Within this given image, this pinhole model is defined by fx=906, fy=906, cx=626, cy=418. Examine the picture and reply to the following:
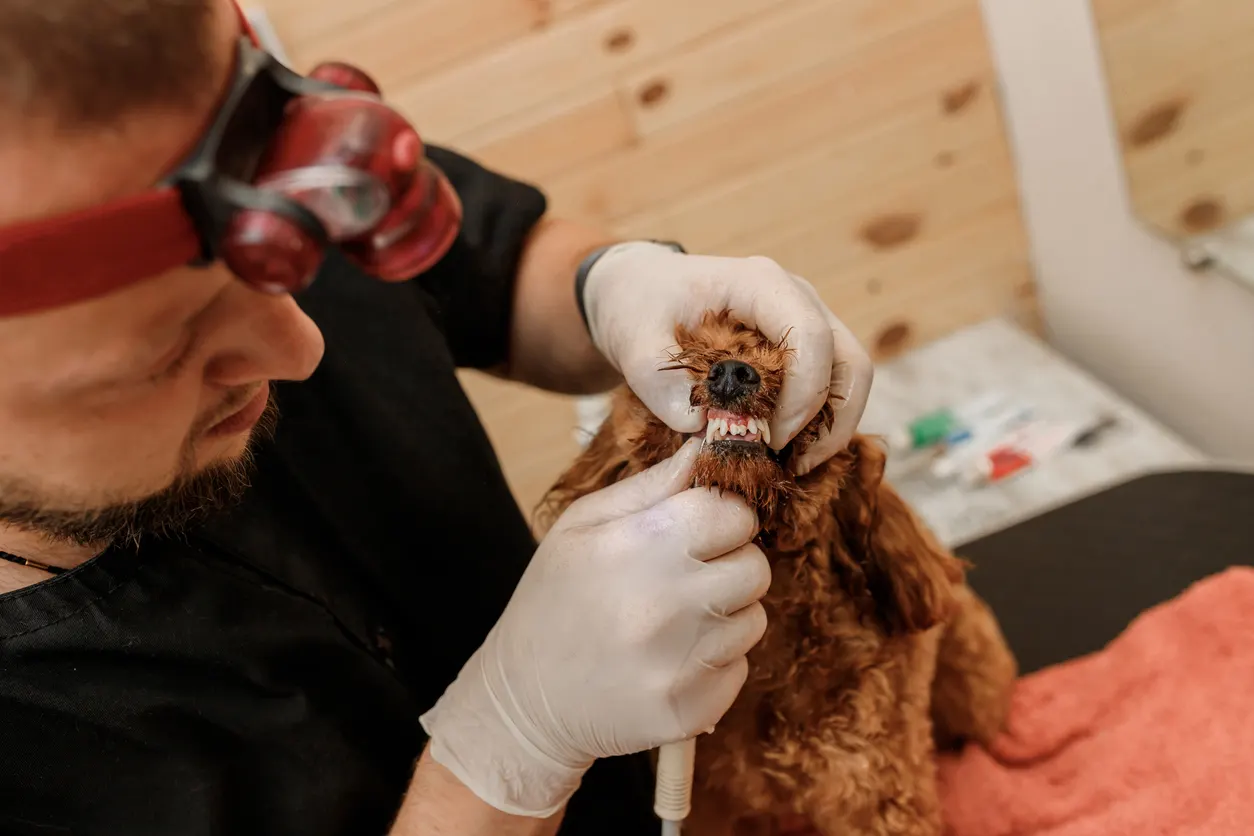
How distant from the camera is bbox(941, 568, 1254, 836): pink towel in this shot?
1.14 metres

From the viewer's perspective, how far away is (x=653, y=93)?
1929 mm

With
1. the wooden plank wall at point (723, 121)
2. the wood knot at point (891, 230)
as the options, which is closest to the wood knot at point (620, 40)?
the wooden plank wall at point (723, 121)

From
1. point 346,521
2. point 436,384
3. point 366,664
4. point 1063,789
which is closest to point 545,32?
point 436,384

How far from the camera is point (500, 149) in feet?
6.34

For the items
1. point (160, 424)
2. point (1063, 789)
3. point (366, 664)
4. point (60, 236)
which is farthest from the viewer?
point (1063, 789)

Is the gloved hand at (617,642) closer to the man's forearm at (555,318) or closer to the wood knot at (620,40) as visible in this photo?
the man's forearm at (555,318)

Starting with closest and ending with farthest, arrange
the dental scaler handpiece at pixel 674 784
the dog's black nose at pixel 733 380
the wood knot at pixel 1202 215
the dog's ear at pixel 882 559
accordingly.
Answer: the dog's black nose at pixel 733 380 → the dental scaler handpiece at pixel 674 784 → the dog's ear at pixel 882 559 → the wood knot at pixel 1202 215

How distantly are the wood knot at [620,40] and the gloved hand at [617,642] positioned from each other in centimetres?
127

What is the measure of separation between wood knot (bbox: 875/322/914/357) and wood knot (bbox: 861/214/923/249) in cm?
24

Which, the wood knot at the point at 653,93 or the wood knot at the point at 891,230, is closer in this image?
the wood knot at the point at 653,93

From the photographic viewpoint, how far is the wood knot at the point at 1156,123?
1822 millimetres

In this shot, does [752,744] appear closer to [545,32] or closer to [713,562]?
[713,562]

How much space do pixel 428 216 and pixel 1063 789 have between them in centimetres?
118

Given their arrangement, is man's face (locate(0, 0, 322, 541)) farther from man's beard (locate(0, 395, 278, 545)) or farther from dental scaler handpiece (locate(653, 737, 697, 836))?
dental scaler handpiece (locate(653, 737, 697, 836))
